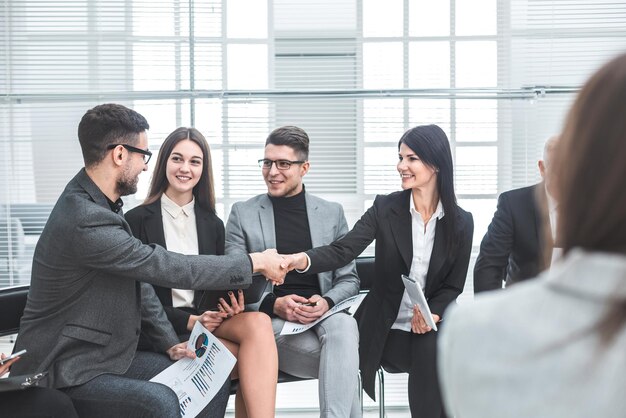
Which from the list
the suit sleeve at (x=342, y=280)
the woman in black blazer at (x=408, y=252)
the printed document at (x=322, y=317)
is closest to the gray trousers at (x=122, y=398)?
the printed document at (x=322, y=317)

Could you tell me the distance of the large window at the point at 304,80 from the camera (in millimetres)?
4477

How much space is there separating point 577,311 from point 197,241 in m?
3.03

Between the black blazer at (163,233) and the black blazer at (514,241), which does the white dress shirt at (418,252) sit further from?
the black blazer at (163,233)

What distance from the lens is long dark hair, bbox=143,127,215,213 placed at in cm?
372

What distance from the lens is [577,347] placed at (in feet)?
2.45

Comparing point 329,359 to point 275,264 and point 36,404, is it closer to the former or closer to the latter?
point 275,264

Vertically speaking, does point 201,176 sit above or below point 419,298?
above

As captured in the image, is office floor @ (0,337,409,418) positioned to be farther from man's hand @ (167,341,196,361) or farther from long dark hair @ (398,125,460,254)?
man's hand @ (167,341,196,361)

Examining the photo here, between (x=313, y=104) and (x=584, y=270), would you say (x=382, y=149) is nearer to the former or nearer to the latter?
(x=313, y=104)

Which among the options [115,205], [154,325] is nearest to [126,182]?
[115,205]

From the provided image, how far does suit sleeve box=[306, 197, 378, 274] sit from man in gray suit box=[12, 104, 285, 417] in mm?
715

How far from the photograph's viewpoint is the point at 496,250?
339cm

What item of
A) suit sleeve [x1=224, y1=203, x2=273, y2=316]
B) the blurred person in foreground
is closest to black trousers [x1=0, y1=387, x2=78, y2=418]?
suit sleeve [x1=224, y1=203, x2=273, y2=316]

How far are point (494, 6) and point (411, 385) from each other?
2398mm
